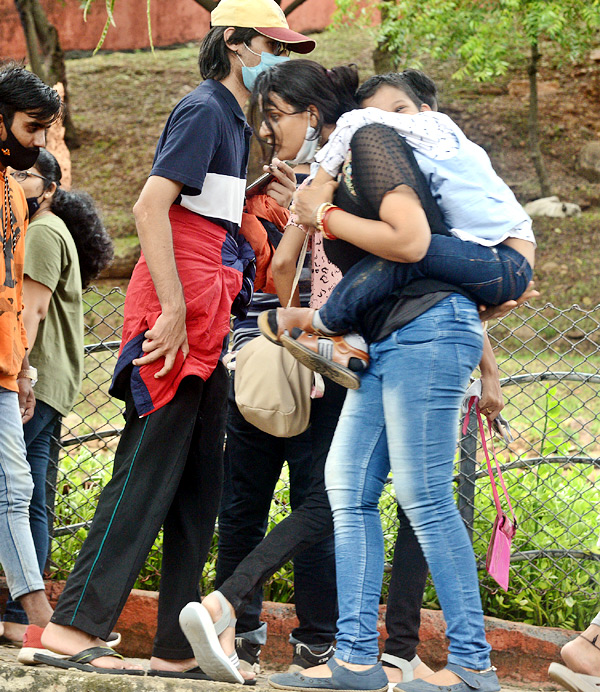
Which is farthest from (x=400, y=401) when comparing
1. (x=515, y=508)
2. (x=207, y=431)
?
(x=515, y=508)

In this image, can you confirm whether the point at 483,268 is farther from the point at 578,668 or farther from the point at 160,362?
the point at 578,668

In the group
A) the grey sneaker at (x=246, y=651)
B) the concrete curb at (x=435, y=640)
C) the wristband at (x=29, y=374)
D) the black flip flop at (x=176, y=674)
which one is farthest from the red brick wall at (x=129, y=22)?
the black flip flop at (x=176, y=674)

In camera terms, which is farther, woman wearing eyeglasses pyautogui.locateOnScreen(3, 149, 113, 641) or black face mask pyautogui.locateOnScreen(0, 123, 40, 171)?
woman wearing eyeglasses pyautogui.locateOnScreen(3, 149, 113, 641)

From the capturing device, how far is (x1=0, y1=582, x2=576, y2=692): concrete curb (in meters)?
3.42

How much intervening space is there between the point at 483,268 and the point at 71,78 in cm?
1597

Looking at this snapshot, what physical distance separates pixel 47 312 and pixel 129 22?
1394 cm

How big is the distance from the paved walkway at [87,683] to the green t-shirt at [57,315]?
1.37 m

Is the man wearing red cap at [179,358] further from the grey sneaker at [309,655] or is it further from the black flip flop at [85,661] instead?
the grey sneaker at [309,655]

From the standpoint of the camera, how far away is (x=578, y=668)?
2484 mm

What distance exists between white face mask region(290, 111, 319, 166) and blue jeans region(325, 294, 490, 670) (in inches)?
29.4

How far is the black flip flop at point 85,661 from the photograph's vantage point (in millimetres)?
2377

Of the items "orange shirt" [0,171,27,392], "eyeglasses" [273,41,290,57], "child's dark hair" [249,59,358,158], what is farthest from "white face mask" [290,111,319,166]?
"orange shirt" [0,171,27,392]

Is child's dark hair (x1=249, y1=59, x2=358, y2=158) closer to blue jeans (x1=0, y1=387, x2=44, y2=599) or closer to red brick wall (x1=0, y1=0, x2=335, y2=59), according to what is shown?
blue jeans (x1=0, y1=387, x2=44, y2=599)

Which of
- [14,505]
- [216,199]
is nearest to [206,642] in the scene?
[14,505]
